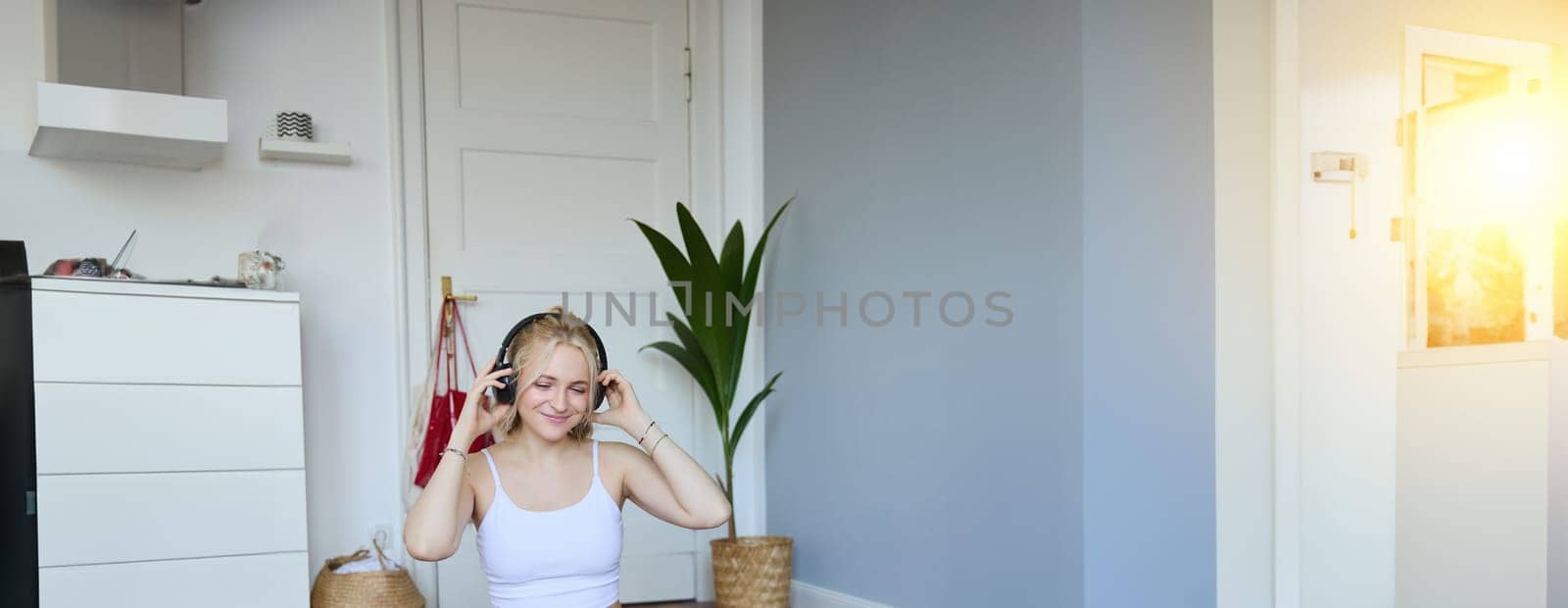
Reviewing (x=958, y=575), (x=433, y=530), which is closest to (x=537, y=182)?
(x=958, y=575)

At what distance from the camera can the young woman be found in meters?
1.87

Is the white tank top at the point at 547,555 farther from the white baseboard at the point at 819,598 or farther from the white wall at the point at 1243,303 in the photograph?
the white baseboard at the point at 819,598

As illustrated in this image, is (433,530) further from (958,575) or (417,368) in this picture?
(417,368)

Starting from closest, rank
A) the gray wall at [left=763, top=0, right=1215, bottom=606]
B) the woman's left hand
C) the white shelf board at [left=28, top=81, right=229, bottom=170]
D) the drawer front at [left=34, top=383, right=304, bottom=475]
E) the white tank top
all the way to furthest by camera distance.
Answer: the white tank top
the woman's left hand
the gray wall at [left=763, top=0, right=1215, bottom=606]
the drawer front at [left=34, top=383, right=304, bottom=475]
the white shelf board at [left=28, top=81, right=229, bottom=170]

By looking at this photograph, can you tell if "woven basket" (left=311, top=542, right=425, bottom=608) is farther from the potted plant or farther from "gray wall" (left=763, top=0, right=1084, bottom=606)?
"gray wall" (left=763, top=0, right=1084, bottom=606)

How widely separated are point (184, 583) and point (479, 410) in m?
1.95

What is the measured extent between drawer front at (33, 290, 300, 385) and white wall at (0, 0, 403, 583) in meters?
0.56

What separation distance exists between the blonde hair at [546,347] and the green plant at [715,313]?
2.21 m

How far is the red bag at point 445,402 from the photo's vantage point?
13.3 feet

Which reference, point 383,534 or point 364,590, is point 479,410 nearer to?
point 364,590

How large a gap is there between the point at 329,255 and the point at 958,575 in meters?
2.27

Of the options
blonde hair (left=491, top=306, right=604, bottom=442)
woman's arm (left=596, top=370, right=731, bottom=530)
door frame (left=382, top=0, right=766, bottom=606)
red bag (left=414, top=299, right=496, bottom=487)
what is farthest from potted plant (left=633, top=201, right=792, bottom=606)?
blonde hair (left=491, top=306, right=604, bottom=442)

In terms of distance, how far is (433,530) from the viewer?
6.12 ft

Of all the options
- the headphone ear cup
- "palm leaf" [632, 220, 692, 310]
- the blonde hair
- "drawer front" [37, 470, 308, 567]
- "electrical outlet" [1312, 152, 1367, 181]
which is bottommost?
"drawer front" [37, 470, 308, 567]
